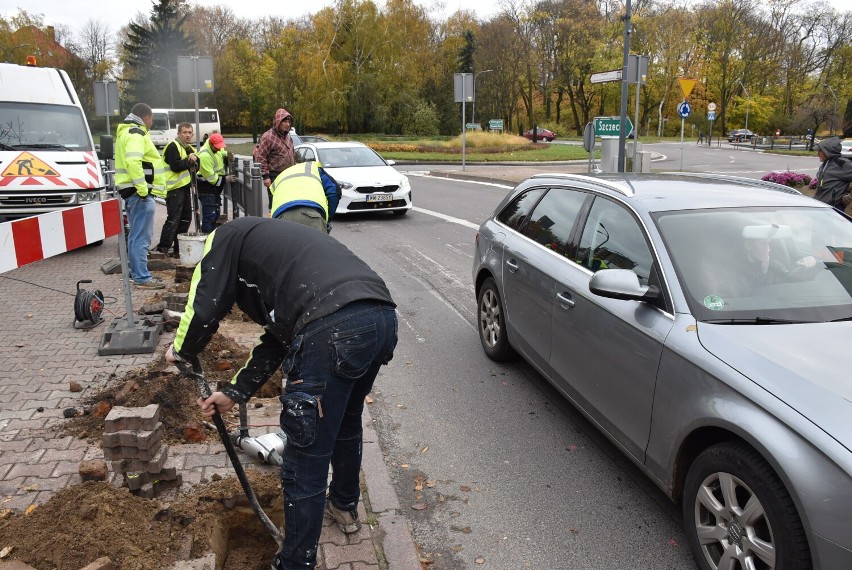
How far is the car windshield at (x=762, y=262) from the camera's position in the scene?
3354 mm

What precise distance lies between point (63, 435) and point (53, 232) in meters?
1.47

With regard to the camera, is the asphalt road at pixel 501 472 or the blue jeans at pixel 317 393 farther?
the asphalt road at pixel 501 472

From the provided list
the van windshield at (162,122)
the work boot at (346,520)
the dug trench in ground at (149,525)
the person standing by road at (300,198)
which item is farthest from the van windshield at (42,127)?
the van windshield at (162,122)

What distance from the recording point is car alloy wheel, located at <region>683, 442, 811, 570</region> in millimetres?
2516

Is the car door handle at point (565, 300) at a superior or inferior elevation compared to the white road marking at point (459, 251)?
superior

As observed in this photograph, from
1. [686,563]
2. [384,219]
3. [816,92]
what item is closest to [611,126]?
[384,219]

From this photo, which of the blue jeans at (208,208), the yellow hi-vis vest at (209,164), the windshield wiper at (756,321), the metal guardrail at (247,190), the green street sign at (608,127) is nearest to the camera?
the windshield wiper at (756,321)

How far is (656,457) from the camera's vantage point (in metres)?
3.31

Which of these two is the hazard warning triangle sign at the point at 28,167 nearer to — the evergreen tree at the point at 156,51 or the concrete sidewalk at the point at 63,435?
the concrete sidewalk at the point at 63,435

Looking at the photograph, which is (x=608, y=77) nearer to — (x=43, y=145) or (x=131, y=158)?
(x=43, y=145)

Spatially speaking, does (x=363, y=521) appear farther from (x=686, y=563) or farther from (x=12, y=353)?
(x=12, y=353)

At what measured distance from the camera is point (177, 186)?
30.9 feet

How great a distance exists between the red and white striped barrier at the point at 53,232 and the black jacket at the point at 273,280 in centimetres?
237

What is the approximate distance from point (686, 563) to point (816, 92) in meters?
77.1
